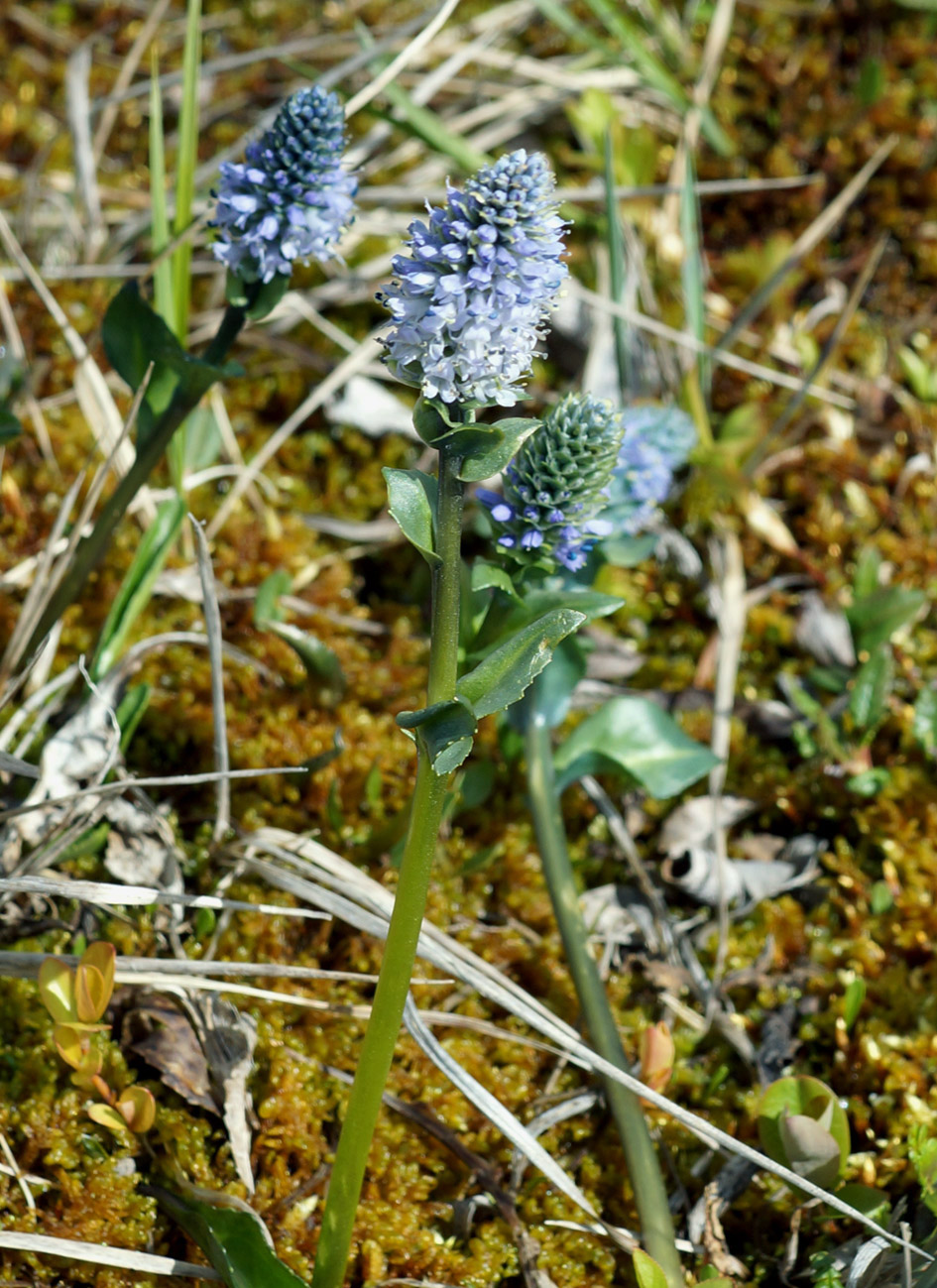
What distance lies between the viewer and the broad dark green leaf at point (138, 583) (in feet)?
8.92

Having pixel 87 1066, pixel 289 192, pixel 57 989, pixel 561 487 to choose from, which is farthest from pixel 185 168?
pixel 87 1066

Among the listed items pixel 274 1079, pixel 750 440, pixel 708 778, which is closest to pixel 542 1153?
pixel 274 1079

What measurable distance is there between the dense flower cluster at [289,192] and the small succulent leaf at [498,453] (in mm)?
904

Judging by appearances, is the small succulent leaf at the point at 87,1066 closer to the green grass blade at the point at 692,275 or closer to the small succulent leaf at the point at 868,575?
the small succulent leaf at the point at 868,575

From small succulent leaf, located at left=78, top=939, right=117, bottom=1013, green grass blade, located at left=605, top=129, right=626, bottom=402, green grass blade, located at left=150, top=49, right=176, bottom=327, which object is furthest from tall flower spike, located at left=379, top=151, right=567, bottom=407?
green grass blade, located at left=605, top=129, right=626, bottom=402

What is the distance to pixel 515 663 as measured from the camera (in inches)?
67.7

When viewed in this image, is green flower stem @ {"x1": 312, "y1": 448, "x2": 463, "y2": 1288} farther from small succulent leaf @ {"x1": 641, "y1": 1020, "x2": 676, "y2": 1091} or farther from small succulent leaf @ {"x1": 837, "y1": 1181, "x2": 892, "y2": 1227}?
small succulent leaf @ {"x1": 837, "y1": 1181, "x2": 892, "y2": 1227}

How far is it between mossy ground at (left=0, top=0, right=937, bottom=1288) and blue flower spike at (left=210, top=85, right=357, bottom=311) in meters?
1.14

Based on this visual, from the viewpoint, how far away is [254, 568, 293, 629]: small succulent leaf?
3.05 m

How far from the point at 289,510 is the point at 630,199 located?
5.62 ft

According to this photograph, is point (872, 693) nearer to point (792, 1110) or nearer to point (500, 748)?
point (500, 748)

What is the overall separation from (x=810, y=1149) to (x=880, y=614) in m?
1.52

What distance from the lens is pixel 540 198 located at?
164cm

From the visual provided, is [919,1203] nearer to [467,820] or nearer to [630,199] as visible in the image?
[467,820]
